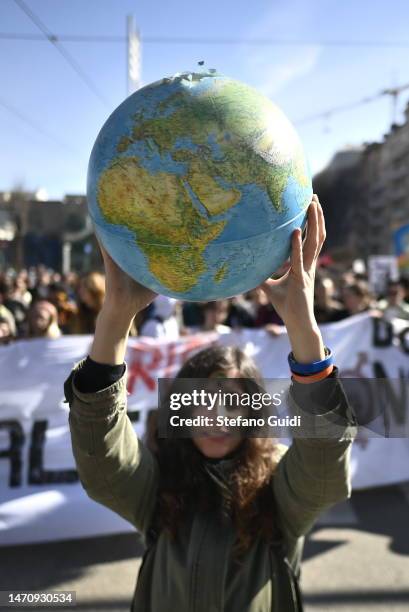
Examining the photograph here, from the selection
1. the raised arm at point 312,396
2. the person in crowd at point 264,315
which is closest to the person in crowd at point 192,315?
the person in crowd at point 264,315

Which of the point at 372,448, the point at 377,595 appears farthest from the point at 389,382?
the point at 377,595

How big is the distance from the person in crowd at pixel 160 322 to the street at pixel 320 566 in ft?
6.26

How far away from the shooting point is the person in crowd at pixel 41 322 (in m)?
4.69

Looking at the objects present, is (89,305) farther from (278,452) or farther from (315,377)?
(315,377)

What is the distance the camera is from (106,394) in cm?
142

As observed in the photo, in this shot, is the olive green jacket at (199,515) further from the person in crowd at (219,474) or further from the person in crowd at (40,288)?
the person in crowd at (40,288)

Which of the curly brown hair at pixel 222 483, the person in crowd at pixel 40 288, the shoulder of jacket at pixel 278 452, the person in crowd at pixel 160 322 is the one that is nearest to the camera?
the curly brown hair at pixel 222 483

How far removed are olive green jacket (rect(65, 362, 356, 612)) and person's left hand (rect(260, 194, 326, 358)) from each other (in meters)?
0.17

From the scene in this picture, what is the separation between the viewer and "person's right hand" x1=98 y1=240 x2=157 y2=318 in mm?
1449

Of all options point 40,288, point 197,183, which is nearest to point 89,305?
point 197,183

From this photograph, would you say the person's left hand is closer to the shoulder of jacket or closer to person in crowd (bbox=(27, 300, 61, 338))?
the shoulder of jacket

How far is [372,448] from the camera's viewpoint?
15.0ft

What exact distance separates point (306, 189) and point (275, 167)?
0.52 feet

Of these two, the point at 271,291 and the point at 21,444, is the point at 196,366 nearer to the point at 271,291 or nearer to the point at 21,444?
the point at 271,291
